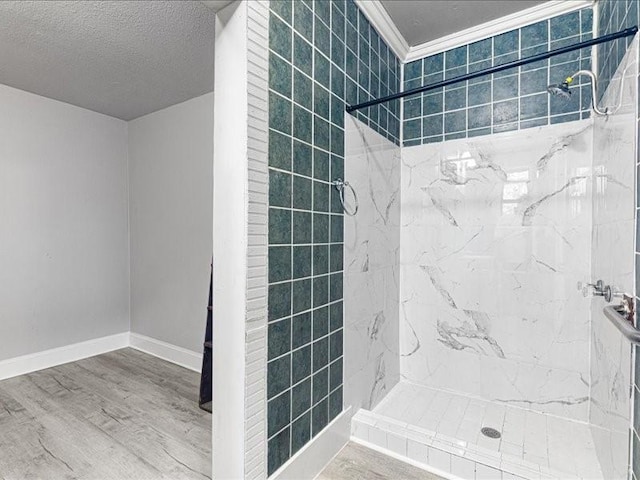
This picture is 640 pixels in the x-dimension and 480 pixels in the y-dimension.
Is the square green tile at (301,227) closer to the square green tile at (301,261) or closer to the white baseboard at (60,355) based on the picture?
the square green tile at (301,261)

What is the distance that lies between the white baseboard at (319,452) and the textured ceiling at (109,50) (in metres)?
2.34

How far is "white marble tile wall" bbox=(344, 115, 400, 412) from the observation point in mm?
1994

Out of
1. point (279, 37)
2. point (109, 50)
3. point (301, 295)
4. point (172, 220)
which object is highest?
point (109, 50)

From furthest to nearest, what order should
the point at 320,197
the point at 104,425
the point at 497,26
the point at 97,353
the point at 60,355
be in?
the point at 97,353 → the point at 60,355 → the point at 497,26 → the point at 104,425 → the point at 320,197

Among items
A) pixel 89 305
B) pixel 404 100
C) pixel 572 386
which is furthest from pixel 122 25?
pixel 572 386

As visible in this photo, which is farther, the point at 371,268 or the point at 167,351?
the point at 167,351

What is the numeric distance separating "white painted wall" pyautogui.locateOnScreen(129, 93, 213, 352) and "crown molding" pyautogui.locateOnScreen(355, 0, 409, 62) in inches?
60.9

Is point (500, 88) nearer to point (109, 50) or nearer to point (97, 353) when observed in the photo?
point (109, 50)

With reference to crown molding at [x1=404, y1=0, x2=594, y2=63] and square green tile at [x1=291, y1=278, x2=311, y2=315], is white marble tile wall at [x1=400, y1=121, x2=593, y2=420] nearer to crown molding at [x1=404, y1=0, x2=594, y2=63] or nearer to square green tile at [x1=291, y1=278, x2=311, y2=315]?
crown molding at [x1=404, y1=0, x2=594, y2=63]

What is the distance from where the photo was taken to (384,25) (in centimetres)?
223

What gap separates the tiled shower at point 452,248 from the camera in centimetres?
150

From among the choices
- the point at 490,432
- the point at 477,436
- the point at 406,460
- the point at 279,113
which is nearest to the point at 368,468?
the point at 406,460

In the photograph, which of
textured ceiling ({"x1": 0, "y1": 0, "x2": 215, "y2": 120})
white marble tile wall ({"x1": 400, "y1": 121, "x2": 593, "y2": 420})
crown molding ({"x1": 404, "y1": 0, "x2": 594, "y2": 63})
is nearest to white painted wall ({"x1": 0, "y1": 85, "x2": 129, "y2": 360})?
textured ceiling ({"x1": 0, "y1": 0, "x2": 215, "y2": 120})

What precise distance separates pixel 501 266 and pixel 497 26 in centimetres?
160
